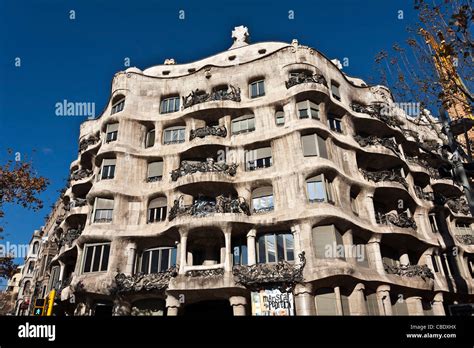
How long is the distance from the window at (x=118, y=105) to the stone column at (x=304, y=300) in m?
19.7

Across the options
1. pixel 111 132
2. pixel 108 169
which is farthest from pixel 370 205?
pixel 111 132

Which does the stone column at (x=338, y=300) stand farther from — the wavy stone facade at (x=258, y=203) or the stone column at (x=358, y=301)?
the stone column at (x=358, y=301)

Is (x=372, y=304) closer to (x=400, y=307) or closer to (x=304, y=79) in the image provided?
(x=400, y=307)

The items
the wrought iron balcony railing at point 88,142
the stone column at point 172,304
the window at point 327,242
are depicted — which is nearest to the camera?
the window at point 327,242

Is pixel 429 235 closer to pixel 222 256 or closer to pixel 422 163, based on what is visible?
pixel 422 163

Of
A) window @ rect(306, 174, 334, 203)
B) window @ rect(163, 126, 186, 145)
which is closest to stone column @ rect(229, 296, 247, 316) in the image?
window @ rect(306, 174, 334, 203)

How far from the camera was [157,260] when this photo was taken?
A: 23438 mm

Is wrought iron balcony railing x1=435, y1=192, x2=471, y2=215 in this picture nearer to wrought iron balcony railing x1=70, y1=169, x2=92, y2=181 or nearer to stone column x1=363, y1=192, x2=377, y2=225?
stone column x1=363, y1=192, x2=377, y2=225

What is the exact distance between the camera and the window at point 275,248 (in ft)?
69.2

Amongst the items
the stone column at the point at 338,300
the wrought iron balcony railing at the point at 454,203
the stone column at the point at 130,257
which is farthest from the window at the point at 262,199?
the wrought iron balcony railing at the point at 454,203

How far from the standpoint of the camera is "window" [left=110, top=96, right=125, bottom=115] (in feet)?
95.1

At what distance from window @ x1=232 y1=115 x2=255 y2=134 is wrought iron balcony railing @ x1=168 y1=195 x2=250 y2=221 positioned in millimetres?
5688

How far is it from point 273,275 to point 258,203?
5.18 meters

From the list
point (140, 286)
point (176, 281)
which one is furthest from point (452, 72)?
point (140, 286)
